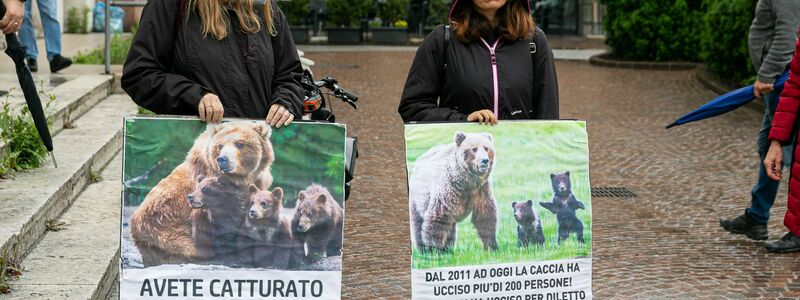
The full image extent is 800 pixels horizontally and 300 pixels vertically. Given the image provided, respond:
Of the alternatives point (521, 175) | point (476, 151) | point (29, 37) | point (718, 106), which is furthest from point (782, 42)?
point (29, 37)

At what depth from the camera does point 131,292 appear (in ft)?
14.0

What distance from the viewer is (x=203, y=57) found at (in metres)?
4.57

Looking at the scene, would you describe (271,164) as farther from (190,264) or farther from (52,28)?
(52,28)

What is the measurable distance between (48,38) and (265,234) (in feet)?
27.5

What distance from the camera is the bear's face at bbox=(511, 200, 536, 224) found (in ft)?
15.1

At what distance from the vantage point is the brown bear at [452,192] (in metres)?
4.47

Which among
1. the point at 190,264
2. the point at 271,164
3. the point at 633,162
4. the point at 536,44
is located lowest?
the point at 633,162

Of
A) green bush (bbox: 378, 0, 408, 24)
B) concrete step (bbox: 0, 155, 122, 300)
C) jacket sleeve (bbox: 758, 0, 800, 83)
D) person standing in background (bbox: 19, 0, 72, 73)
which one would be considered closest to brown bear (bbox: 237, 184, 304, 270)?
concrete step (bbox: 0, 155, 122, 300)

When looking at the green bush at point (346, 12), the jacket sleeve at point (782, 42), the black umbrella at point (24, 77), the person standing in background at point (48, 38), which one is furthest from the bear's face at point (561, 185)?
the green bush at point (346, 12)

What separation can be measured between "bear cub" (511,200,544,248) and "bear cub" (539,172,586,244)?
0.23 ft

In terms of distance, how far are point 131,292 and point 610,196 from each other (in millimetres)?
5581

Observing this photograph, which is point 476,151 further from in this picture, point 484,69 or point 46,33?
point 46,33

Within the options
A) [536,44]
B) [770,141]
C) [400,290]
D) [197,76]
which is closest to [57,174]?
[400,290]

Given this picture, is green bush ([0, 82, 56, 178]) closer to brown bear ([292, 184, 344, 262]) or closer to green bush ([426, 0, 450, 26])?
brown bear ([292, 184, 344, 262])
